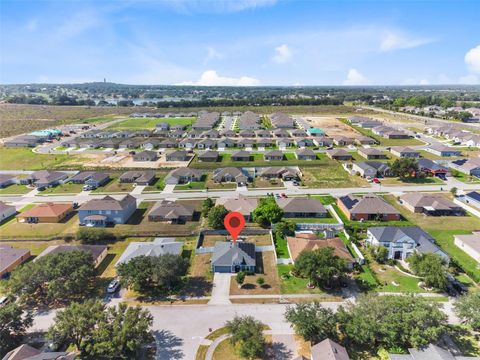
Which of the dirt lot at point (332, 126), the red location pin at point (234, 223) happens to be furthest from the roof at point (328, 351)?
the dirt lot at point (332, 126)

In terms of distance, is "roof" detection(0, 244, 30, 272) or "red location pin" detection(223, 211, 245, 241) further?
"red location pin" detection(223, 211, 245, 241)

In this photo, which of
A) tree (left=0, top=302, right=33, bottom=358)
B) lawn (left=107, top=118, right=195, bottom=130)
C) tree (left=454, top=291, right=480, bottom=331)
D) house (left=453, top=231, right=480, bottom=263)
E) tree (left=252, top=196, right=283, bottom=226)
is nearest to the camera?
tree (left=0, top=302, right=33, bottom=358)

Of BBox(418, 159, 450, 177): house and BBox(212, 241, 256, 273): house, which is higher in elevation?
BBox(418, 159, 450, 177): house

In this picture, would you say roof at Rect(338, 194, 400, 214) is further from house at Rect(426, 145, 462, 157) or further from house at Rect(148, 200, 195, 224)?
house at Rect(426, 145, 462, 157)

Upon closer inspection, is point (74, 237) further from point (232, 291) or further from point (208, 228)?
point (232, 291)

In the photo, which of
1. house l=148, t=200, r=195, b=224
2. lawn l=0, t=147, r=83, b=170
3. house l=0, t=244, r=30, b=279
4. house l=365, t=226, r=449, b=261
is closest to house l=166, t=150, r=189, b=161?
lawn l=0, t=147, r=83, b=170

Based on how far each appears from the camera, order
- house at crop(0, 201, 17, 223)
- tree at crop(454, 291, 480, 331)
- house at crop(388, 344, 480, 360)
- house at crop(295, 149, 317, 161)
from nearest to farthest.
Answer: house at crop(388, 344, 480, 360) → tree at crop(454, 291, 480, 331) → house at crop(0, 201, 17, 223) → house at crop(295, 149, 317, 161)
